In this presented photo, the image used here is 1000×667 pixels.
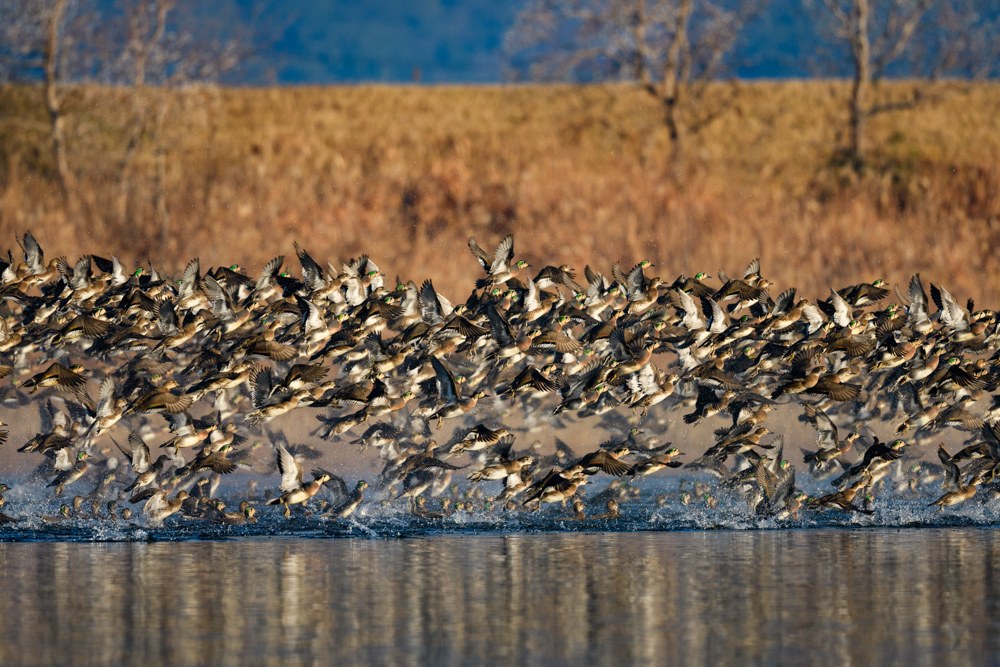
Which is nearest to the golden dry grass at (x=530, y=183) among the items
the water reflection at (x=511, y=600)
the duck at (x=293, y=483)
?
the duck at (x=293, y=483)

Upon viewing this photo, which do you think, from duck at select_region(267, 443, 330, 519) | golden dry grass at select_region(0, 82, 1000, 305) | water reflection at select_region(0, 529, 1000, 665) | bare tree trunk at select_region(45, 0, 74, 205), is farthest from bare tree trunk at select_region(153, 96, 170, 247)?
water reflection at select_region(0, 529, 1000, 665)

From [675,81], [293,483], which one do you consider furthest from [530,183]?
[293,483]

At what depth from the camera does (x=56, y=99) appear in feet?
144

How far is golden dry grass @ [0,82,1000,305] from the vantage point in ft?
120

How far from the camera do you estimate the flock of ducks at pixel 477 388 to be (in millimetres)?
16875

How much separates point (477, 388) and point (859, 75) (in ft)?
112

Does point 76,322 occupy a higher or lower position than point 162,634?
higher

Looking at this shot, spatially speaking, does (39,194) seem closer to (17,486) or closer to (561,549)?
(17,486)

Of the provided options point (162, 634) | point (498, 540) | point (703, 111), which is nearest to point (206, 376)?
point (498, 540)

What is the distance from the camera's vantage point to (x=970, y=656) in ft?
29.7

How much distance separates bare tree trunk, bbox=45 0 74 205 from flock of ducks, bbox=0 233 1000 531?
1845 centimetres

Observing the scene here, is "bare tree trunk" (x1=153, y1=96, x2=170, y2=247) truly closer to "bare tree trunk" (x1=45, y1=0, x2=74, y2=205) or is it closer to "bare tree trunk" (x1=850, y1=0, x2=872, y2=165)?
"bare tree trunk" (x1=45, y1=0, x2=74, y2=205)

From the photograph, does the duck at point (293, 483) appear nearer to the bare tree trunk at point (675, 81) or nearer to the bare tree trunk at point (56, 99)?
the bare tree trunk at point (56, 99)

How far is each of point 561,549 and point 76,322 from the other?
967 centimetres
